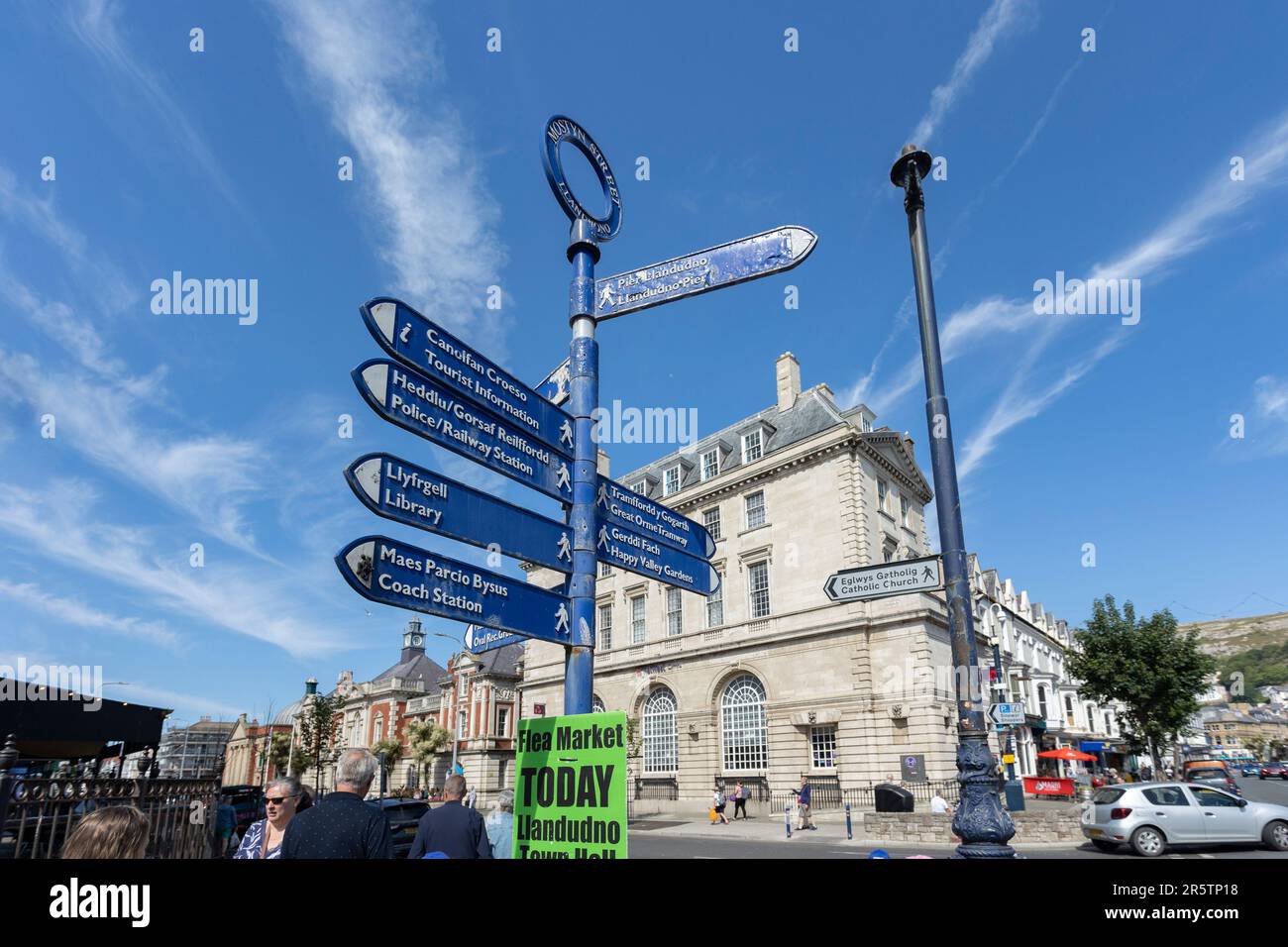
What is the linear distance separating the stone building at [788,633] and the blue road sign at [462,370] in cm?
2399

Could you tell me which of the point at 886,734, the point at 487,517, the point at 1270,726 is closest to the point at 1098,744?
the point at 886,734

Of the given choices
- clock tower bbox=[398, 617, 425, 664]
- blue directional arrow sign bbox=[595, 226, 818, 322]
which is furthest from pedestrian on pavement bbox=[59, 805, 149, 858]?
clock tower bbox=[398, 617, 425, 664]

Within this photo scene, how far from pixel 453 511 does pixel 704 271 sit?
3.25 m

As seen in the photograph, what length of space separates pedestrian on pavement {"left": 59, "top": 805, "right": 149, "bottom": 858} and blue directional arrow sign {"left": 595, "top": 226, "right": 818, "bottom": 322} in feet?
16.4

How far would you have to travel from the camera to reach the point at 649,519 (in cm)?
684

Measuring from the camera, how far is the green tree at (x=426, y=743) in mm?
50875

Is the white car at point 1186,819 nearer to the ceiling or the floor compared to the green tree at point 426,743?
nearer to the ceiling

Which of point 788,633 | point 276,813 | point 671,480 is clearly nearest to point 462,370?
point 276,813

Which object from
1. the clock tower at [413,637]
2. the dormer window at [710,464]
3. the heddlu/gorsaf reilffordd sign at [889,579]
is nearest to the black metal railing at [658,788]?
the dormer window at [710,464]

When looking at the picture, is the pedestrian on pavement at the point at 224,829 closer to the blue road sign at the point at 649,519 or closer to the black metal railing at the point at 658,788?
the blue road sign at the point at 649,519

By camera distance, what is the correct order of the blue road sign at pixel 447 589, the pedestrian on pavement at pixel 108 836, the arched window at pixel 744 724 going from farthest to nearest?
the arched window at pixel 744 724, the blue road sign at pixel 447 589, the pedestrian on pavement at pixel 108 836

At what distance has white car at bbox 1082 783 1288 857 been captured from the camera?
46.7ft

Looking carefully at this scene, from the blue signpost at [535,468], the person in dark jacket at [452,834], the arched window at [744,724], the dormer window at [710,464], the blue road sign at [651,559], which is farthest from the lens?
the dormer window at [710,464]

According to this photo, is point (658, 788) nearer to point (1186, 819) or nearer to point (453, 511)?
point (1186, 819)
